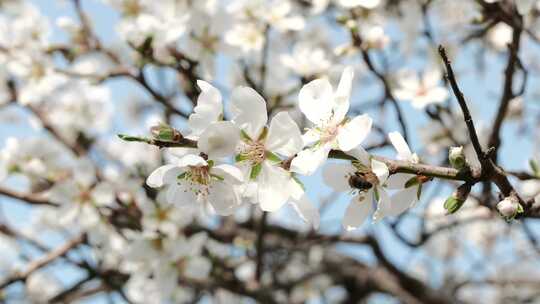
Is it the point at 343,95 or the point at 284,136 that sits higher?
the point at 343,95

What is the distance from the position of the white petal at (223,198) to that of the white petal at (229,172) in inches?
1.0

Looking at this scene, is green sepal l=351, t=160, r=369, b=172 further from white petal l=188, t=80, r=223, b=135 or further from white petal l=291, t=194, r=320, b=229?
white petal l=188, t=80, r=223, b=135

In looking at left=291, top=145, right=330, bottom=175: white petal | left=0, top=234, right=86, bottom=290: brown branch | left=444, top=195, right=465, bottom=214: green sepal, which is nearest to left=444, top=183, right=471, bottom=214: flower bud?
left=444, top=195, right=465, bottom=214: green sepal

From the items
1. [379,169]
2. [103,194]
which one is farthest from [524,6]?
[103,194]

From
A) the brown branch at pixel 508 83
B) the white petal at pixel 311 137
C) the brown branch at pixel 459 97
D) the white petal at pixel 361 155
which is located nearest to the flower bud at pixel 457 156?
the brown branch at pixel 459 97

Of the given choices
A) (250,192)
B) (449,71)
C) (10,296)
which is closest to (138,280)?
(10,296)

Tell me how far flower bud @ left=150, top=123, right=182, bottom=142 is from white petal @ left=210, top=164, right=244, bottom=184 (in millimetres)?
96

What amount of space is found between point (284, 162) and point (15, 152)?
187 centimetres

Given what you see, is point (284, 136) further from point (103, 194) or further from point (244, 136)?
point (103, 194)

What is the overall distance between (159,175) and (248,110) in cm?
20

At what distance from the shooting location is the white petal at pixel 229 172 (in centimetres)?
120

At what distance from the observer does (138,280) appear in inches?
100

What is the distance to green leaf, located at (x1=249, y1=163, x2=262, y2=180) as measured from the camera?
1.26 meters

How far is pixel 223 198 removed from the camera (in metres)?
1.26
